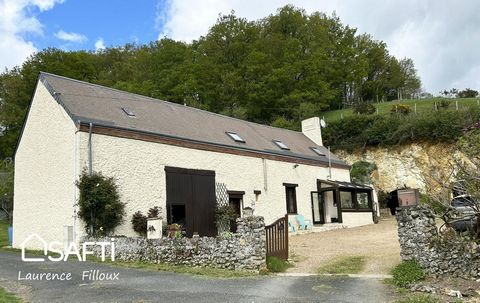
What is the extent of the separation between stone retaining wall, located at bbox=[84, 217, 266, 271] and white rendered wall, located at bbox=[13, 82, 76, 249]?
4.61 m

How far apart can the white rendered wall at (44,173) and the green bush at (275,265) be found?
26.2ft

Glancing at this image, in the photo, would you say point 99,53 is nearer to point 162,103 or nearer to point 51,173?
point 162,103

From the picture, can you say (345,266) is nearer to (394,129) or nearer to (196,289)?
(196,289)

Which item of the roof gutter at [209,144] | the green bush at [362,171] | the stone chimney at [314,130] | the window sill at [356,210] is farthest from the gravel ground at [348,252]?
the stone chimney at [314,130]

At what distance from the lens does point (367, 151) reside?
120 feet

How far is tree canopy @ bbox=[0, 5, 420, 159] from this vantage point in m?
44.5

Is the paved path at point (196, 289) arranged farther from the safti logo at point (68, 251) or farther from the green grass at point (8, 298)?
the safti logo at point (68, 251)

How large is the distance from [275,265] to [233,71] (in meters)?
36.7

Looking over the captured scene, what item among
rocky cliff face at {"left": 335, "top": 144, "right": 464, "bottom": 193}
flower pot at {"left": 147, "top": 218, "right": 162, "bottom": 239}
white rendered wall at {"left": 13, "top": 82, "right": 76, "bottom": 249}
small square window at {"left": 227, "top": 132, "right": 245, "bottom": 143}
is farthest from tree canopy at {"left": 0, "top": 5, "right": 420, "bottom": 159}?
flower pot at {"left": 147, "top": 218, "right": 162, "bottom": 239}

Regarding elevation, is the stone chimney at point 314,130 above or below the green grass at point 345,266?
above

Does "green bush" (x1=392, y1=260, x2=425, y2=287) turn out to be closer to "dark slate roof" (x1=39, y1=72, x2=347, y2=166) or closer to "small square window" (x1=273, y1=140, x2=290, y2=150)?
"dark slate roof" (x1=39, y1=72, x2=347, y2=166)

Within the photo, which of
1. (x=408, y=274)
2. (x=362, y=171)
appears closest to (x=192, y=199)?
(x=408, y=274)

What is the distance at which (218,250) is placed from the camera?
1248 cm

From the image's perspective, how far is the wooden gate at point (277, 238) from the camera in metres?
13.3
